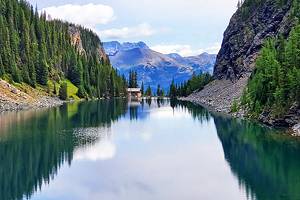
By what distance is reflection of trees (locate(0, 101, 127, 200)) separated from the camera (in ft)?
184

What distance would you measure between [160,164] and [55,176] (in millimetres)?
16349

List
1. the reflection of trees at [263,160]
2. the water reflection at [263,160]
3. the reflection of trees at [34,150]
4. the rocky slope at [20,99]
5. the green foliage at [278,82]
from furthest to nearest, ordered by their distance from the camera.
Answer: the rocky slope at [20,99]
the green foliage at [278,82]
the reflection of trees at [34,150]
the reflection of trees at [263,160]
the water reflection at [263,160]

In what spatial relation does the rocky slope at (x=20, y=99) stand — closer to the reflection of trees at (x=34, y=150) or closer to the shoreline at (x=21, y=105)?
the shoreline at (x=21, y=105)

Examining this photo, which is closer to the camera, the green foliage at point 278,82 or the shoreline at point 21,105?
the green foliage at point 278,82

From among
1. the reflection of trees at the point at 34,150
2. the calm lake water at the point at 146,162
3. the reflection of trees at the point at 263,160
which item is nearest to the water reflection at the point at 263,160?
the reflection of trees at the point at 263,160

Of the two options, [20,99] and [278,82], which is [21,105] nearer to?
[20,99]

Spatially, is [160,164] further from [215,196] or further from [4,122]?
[4,122]

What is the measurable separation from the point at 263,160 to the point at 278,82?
39692 mm

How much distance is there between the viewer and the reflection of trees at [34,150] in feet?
184

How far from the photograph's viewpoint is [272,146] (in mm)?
79938

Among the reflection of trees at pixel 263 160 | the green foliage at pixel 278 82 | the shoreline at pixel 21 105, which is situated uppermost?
the green foliage at pixel 278 82

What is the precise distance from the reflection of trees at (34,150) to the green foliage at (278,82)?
4090cm

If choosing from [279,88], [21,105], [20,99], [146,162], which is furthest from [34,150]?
[20,99]

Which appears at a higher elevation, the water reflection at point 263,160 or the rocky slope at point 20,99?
the rocky slope at point 20,99
